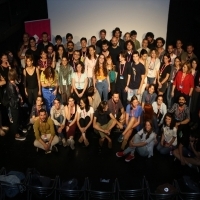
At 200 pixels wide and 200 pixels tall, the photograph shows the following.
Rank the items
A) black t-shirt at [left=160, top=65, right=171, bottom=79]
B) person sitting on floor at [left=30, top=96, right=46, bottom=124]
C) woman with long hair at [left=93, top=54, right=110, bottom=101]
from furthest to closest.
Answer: black t-shirt at [left=160, top=65, right=171, bottom=79] < woman with long hair at [left=93, top=54, right=110, bottom=101] < person sitting on floor at [left=30, top=96, right=46, bottom=124]

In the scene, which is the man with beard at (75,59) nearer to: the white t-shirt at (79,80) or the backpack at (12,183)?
the white t-shirt at (79,80)

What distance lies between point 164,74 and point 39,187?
11.6ft

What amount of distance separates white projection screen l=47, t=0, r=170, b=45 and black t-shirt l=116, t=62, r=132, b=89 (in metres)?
2.38

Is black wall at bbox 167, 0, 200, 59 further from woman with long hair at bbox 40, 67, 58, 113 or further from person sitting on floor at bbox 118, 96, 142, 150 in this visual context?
woman with long hair at bbox 40, 67, 58, 113

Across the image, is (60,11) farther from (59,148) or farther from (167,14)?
(59,148)

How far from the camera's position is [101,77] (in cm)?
564

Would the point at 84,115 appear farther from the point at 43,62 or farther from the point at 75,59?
the point at 43,62

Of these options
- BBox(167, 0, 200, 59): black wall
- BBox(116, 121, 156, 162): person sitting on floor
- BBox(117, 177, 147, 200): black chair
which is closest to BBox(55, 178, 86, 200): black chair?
BBox(117, 177, 147, 200): black chair

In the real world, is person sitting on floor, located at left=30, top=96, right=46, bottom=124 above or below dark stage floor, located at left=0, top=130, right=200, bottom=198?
above

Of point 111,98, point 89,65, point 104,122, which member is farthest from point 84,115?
point 89,65

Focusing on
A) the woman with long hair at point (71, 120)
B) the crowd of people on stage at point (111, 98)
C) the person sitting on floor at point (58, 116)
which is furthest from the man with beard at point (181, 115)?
the person sitting on floor at point (58, 116)

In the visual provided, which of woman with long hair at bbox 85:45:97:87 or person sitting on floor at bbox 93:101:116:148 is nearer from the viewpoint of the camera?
person sitting on floor at bbox 93:101:116:148

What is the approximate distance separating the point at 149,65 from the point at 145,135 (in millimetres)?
1802

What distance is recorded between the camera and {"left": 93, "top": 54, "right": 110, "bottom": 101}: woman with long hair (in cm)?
552
